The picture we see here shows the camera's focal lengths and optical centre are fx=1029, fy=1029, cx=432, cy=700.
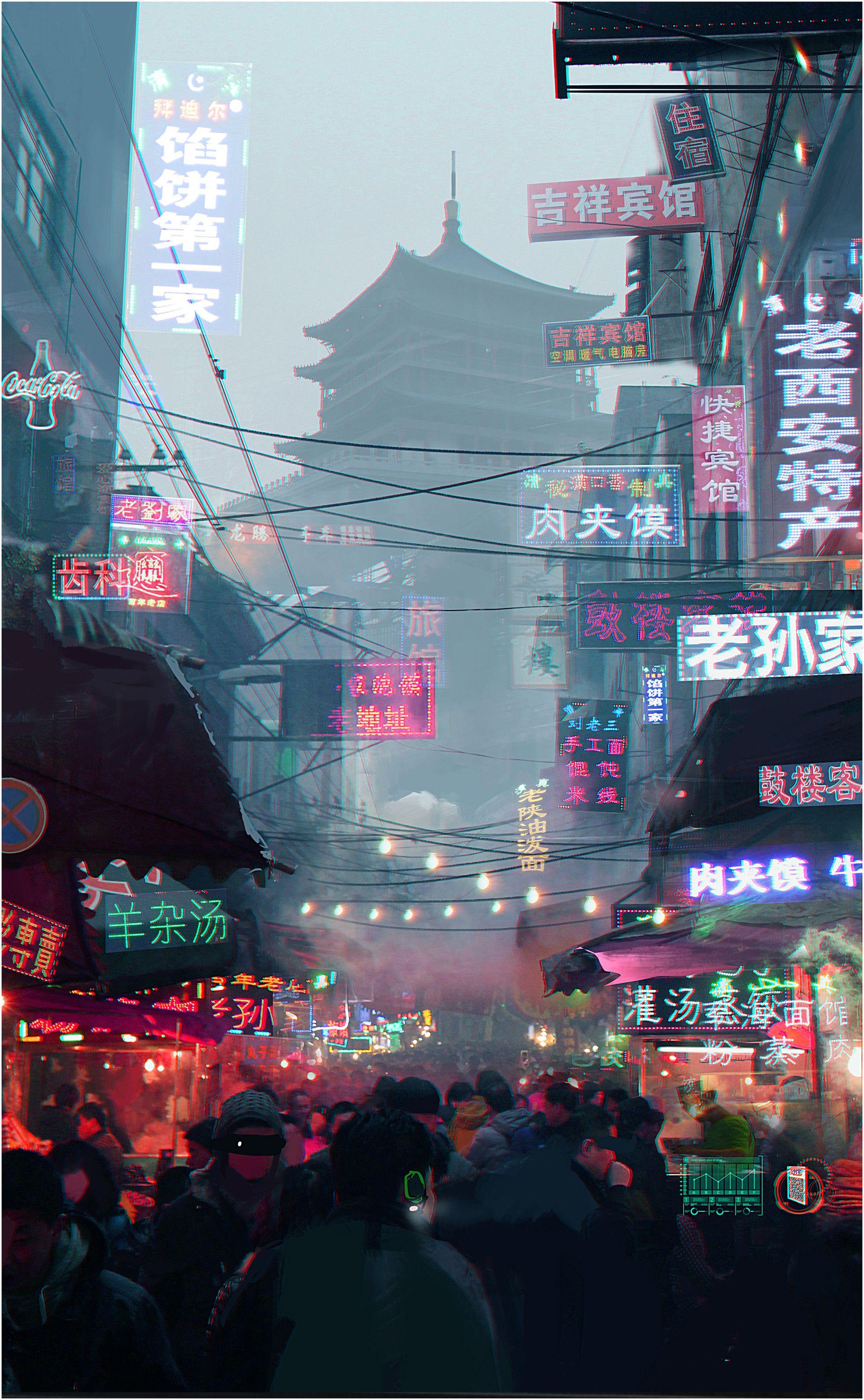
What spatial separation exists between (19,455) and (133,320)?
84.7 inches

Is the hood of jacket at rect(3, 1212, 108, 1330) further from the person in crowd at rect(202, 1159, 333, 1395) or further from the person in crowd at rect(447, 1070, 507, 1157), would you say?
the person in crowd at rect(447, 1070, 507, 1157)

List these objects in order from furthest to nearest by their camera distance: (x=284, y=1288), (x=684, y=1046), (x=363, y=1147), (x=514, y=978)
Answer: (x=514, y=978) → (x=684, y=1046) → (x=363, y=1147) → (x=284, y=1288)

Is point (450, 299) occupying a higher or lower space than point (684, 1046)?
higher

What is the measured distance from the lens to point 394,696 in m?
10.5

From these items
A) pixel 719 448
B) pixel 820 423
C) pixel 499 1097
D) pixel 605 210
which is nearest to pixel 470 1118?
pixel 499 1097

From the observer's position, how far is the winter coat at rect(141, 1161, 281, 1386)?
4.64 meters

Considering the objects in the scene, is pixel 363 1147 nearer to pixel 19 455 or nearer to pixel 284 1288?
pixel 284 1288

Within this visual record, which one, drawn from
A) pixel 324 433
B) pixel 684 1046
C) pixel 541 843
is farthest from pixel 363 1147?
pixel 324 433

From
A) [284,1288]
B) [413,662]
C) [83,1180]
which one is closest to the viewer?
[284,1288]

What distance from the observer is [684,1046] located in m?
14.0

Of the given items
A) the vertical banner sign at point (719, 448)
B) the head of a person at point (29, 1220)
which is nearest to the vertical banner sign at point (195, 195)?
the vertical banner sign at point (719, 448)

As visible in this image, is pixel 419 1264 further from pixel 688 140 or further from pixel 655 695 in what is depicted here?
pixel 655 695

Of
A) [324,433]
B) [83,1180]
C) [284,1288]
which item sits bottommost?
[83,1180]

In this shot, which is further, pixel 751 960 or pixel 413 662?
pixel 413 662
